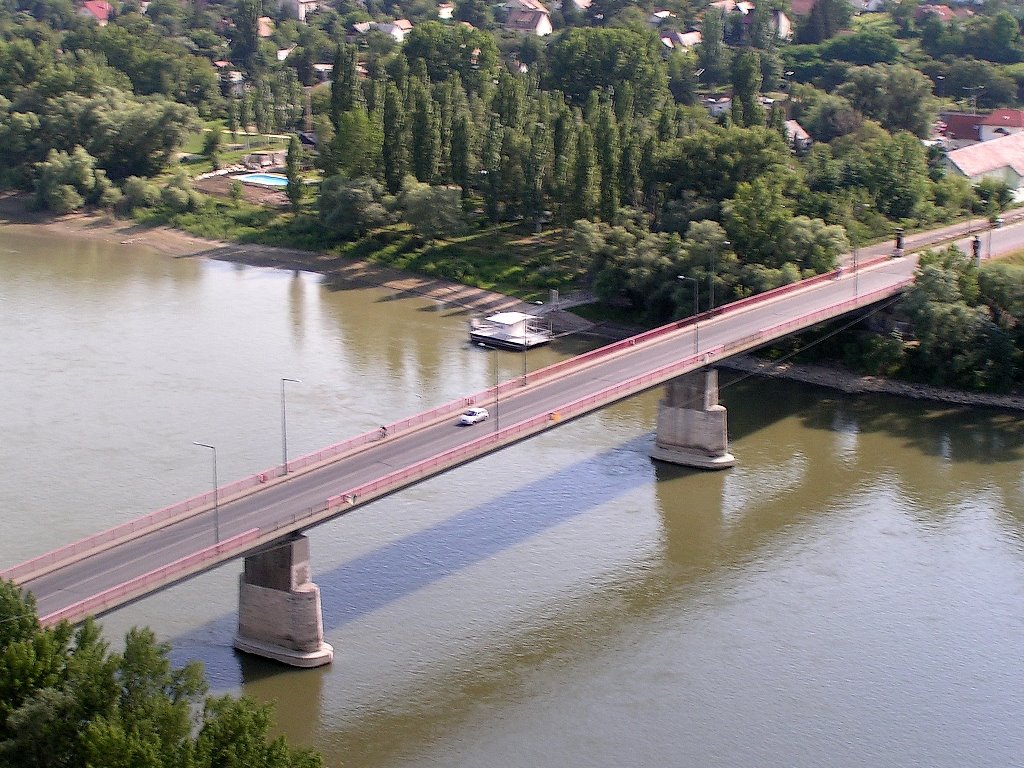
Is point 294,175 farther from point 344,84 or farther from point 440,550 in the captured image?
point 440,550

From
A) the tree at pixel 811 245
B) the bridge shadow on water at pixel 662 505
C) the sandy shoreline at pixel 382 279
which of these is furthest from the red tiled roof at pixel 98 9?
the bridge shadow on water at pixel 662 505

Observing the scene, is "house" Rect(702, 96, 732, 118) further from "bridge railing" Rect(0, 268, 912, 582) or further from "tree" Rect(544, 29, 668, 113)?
"bridge railing" Rect(0, 268, 912, 582)

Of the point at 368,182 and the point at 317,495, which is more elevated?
the point at 368,182

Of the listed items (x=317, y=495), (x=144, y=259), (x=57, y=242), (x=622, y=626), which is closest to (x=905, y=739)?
(x=622, y=626)

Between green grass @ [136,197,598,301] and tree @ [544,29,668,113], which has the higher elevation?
tree @ [544,29,668,113]

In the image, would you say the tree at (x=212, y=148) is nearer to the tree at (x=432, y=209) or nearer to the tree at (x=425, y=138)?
the tree at (x=425, y=138)

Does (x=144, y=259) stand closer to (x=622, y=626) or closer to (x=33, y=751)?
(x=622, y=626)

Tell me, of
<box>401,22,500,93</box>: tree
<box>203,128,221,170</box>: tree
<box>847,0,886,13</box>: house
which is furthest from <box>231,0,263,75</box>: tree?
<box>847,0,886,13</box>: house
